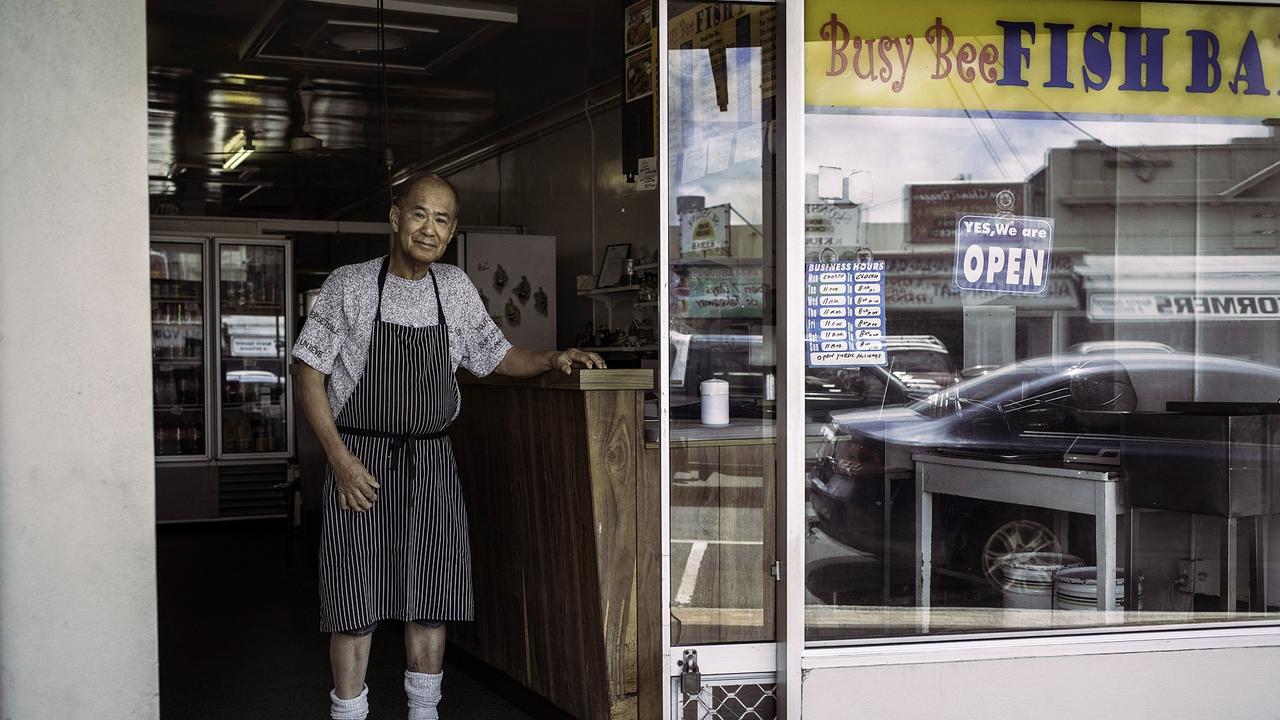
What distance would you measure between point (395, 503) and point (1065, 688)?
6.39 feet

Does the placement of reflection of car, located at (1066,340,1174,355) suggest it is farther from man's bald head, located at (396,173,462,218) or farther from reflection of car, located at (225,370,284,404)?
reflection of car, located at (225,370,284,404)

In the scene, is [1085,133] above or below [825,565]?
above

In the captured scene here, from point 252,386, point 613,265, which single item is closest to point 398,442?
point 613,265

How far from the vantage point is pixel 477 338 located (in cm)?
→ 336

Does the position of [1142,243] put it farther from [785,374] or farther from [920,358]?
[785,374]

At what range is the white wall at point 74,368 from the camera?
8.64 feet

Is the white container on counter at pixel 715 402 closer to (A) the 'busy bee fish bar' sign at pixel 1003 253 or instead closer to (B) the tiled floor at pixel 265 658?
(A) the 'busy bee fish bar' sign at pixel 1003 253

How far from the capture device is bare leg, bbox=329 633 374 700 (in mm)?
3078

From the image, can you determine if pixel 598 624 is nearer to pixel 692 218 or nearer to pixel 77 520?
pixel 692 218

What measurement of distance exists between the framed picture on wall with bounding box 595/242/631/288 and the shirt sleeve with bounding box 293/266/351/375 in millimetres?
4067

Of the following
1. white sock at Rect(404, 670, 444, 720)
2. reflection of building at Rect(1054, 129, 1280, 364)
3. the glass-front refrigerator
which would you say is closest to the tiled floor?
white sock at Rect(404, 670, 444, 720)

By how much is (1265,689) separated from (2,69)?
370 cm

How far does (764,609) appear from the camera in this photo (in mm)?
3234

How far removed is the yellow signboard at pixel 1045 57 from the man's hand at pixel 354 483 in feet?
5.30
